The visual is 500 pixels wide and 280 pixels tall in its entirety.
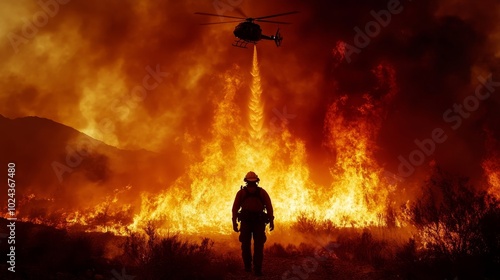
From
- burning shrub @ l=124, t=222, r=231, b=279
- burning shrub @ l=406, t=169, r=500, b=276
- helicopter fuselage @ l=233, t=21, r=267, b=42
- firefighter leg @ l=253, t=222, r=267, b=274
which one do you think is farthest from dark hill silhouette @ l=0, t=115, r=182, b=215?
burning shrub @ l=406, t=169, r=500, b=276

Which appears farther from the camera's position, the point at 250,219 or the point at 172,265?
the point at 250,219

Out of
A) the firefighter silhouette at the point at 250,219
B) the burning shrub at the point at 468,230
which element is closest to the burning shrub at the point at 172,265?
the firefighter silhouette at the point at 250,219

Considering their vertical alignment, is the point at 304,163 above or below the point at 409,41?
below

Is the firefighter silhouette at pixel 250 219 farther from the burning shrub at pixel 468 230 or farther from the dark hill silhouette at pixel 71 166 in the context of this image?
the dark hill silhouette at pixel 71 166

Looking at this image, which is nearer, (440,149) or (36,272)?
(36,272)

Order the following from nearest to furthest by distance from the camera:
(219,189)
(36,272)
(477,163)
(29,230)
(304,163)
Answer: (36,272) → (29,230) → (219,189) → (304,163) → (477,163)

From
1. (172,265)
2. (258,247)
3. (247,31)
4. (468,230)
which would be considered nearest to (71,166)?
(247,31)

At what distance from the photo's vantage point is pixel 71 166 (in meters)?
31.1

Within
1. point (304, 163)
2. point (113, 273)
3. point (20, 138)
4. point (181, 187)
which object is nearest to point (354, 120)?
point (304, 163)

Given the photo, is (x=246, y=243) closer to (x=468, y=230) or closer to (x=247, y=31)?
(x=468, y=230)

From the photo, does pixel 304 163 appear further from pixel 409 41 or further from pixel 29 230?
pixel 29 230

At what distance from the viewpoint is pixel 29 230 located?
947cm

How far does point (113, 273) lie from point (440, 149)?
20156 mm

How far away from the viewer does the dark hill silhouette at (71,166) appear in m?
24.2
